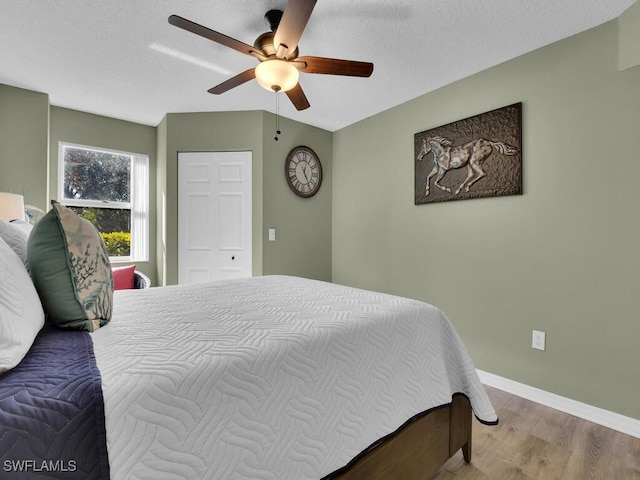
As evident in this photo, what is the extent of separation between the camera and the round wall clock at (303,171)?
3564 mm

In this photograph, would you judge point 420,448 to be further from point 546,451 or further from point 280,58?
point 280,58

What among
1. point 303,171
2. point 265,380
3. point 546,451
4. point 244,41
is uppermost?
point 244,41

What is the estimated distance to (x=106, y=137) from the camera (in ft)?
11.4

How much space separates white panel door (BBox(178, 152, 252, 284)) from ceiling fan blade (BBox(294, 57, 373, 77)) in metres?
1.77

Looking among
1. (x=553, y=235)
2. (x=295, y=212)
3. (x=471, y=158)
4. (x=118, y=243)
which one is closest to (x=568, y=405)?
(x=553, y=235)

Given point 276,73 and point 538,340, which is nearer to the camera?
point 276,73

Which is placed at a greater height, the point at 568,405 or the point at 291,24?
the point at 291,24

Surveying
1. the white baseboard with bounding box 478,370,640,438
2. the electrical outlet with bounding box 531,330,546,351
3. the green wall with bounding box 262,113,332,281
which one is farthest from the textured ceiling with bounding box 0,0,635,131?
the white baseboard with bounding box 478,370,640,438

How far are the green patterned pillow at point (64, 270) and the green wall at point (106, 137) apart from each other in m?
2.97

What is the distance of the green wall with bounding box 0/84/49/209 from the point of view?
2746mm

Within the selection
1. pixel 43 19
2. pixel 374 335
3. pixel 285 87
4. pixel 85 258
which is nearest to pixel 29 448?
pixel 85 258

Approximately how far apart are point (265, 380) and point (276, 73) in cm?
160

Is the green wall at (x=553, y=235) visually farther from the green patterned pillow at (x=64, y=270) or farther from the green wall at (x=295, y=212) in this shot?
the green patterned pillow at (x=64, y=270)

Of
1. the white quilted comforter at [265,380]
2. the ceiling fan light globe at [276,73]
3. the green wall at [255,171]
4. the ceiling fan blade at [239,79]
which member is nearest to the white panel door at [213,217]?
the green wall at [255,171]
